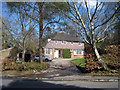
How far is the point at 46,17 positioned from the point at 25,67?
5.98 meters

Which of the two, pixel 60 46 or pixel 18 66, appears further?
pixel 60 46

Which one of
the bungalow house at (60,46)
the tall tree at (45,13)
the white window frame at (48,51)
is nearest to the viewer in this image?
the tall tree at (45,13)

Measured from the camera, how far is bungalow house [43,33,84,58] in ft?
98.3

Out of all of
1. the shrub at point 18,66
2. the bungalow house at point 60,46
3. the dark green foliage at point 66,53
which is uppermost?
the bungalow house at point 60,46

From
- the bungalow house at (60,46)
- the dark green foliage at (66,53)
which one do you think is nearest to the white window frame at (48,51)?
the bungalow house at (60,46)

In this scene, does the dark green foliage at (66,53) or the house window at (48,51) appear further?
the dark green foliage at (66,53)

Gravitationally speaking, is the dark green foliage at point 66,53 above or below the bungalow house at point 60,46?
below

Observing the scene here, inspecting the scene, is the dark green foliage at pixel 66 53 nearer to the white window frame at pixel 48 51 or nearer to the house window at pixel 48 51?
the white window frame at pixel 48 51

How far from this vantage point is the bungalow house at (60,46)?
30.0 metres

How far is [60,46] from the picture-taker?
103 feet

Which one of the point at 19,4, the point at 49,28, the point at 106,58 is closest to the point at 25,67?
the point at 49,28

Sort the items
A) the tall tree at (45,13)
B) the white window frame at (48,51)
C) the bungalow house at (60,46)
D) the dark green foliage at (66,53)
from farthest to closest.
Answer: the dark green foliage at (66,53)
the bungalow house at (60,46)
the white window frame at (48,51)
the tall tree at (45,13)

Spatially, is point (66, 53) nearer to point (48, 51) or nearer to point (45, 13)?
point (48, 51)

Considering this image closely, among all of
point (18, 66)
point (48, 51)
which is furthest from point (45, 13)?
point (48, 51)
